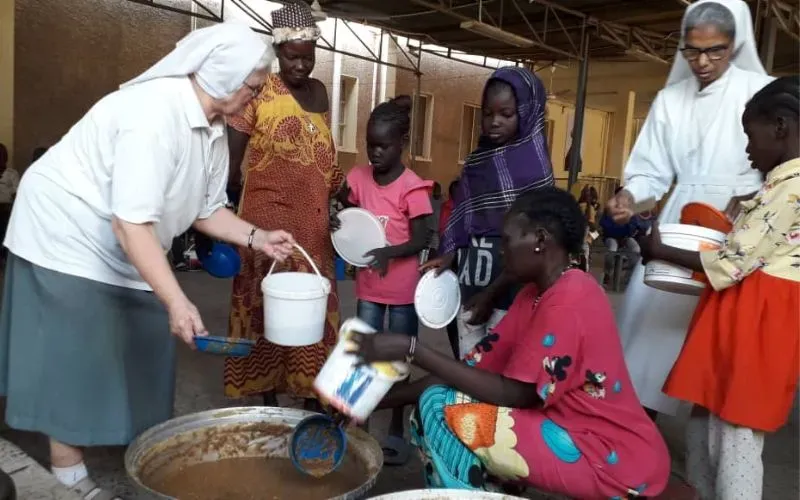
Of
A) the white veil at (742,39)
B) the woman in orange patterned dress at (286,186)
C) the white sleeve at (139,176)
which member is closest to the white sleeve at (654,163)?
the white veil at (742,39)

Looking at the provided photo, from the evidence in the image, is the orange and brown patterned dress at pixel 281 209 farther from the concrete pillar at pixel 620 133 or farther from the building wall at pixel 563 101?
the concrete pillar at pixel 620 133

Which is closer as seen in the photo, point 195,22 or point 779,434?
point 779,434

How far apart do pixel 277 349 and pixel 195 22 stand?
8.51 metres

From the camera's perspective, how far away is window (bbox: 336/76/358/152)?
1217cm

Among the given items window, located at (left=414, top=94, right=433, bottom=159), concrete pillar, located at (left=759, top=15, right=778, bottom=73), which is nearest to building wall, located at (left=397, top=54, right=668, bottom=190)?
window, located at (left=414, top=94, right=433, bottom=159)

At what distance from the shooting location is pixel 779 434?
327cm

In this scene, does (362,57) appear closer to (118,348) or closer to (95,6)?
(95,6)

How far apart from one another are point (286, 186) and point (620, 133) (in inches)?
578

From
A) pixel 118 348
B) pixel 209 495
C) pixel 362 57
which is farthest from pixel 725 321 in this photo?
pixel 362 57

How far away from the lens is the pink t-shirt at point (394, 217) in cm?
279

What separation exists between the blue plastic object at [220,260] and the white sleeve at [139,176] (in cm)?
82

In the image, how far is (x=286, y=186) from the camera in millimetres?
2660

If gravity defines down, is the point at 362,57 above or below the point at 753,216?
above

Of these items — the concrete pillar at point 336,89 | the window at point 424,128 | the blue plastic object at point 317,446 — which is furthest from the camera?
the window at point 424,128
